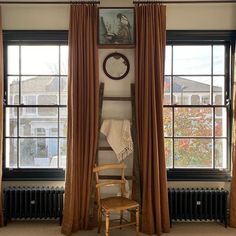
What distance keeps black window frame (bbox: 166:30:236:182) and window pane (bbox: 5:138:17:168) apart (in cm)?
208

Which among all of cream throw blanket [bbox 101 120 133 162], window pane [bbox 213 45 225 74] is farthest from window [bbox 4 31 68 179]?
window pane [bbox 213 45 225 74]

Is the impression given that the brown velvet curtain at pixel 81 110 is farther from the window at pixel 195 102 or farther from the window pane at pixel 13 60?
the window at pixel 195 102

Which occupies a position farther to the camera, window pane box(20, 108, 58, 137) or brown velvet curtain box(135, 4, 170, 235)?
window pane box(20, 108, 58, 137)

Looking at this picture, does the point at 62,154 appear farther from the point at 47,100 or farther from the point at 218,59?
the point at 218,59

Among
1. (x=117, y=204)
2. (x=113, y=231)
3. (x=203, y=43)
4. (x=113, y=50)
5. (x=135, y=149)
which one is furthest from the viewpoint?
(x=203, y=43)

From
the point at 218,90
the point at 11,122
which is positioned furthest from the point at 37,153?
the point at 218,90

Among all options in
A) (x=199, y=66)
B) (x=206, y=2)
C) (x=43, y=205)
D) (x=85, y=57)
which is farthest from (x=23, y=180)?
(x=206, y=2)

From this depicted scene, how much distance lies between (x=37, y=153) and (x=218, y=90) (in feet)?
8.50

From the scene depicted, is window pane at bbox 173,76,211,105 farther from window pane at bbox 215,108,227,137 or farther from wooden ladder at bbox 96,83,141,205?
wooden ladder at bbox 96,83,141,205

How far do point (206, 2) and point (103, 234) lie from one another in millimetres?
3154

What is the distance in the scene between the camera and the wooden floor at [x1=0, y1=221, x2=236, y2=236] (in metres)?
3.59

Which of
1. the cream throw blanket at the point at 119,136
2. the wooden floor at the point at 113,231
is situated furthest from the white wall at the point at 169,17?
the wooden floor at the point at 113,231

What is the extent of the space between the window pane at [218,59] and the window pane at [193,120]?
21.2 inches

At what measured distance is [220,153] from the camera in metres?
4.05
